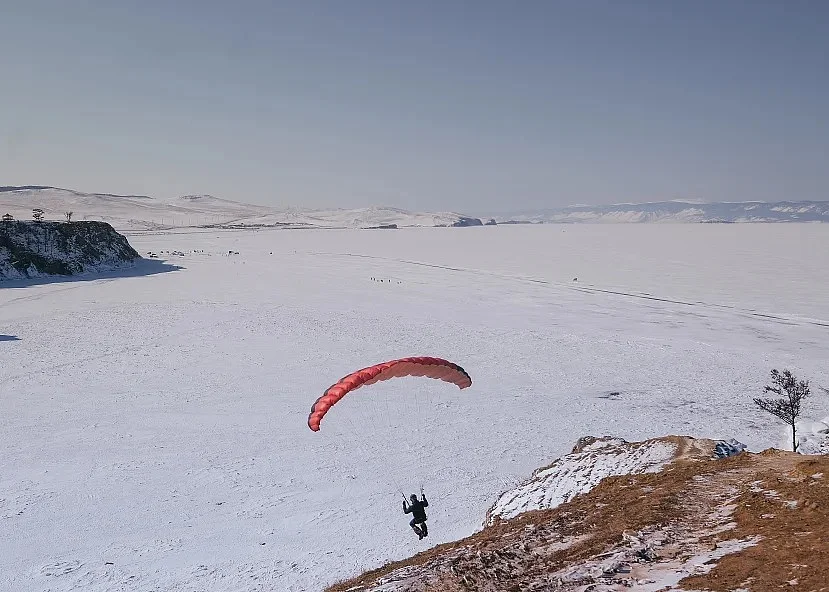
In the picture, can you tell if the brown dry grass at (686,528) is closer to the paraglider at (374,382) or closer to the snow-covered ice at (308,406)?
the paraglider at (374,382)

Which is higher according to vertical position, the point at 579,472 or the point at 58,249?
the point at 58,249

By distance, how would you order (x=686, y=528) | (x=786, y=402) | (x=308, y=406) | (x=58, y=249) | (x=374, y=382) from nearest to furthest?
1. (x=686, y=528)
2. (x=374, y=382)
3. (x=786, y=402)
4. (x=308, y=406)
5. (x=58, y=249)

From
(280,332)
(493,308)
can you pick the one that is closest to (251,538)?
(280,332)

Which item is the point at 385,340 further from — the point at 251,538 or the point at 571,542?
the point at 571,542

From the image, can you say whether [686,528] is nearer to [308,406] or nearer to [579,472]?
[579,472]

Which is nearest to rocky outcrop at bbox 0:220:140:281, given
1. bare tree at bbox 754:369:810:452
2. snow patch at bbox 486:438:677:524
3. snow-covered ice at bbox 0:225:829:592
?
snow-covered ice at bbox 0:225:829:592

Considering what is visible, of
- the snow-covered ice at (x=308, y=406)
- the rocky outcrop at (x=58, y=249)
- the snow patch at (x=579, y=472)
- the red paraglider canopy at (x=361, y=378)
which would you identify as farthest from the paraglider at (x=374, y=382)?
the rocky outcrop at (x=58, y=249)

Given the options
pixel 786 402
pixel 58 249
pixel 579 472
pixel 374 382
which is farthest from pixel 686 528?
pixel 58 249

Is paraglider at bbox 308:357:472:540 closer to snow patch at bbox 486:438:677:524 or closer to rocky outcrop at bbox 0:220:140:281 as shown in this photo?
snow patch at bbox 486:438:677:524
